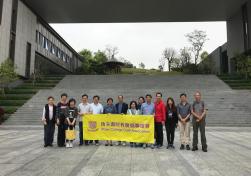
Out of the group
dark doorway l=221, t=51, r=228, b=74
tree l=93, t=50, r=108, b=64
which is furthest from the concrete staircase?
tree l=93, t=50, r=108, b=64

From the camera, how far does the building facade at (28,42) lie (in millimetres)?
26172

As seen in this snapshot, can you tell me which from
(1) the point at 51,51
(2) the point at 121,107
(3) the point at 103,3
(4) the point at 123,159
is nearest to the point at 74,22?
(1) the point at 51,51

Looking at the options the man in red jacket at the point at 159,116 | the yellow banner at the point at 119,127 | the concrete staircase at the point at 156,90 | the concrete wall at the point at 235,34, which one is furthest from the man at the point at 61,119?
the concrete wall at the point at 235,34

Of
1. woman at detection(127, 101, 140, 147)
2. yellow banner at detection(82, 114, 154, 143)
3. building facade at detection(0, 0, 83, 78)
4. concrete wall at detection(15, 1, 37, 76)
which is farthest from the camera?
concrete wall at detection(15, 1, 37, 76)

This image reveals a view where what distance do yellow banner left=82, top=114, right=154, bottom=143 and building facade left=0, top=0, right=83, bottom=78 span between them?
1862cm

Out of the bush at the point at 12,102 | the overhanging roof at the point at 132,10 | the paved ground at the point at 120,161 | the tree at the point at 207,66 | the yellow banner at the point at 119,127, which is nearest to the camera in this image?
the paved ground at the point at 120,161

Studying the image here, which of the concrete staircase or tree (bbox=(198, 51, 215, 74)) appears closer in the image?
the concrete staircase

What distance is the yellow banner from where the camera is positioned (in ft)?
30.5

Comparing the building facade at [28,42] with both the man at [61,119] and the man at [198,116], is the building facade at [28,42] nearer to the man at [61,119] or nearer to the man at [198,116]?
the man at [61,119]

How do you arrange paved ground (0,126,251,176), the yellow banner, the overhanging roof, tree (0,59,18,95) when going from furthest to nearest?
the overhanging roof → tree (0,59,18,95) → the yellow banner → paved ground (0,126,251,176)

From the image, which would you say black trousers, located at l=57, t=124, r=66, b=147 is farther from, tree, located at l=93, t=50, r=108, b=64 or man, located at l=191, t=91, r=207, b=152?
tree, located at l=93, t=50, r=108, b=64

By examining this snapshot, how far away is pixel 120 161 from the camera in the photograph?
22.6 ft

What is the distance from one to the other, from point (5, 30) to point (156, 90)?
1515cm

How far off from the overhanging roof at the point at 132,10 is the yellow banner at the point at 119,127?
23.9 metres
